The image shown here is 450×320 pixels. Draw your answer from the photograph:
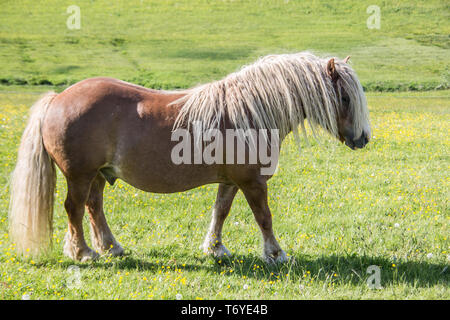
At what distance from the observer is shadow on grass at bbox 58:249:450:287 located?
4105 mm

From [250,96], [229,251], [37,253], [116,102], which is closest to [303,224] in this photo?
[229,251]

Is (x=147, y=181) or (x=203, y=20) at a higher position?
(x=203, y=20)

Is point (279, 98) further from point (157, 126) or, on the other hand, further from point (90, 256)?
point (90, 256)

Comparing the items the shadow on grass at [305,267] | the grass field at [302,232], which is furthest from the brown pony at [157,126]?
the grass field at [302,232]

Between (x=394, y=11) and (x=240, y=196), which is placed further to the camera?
(x=394, y=11)

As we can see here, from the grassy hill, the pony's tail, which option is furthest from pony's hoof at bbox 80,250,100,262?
the grassy hill

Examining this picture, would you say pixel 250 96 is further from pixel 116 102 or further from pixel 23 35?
pixel 23 35

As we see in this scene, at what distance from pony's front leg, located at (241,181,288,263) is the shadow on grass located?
0.35 feet

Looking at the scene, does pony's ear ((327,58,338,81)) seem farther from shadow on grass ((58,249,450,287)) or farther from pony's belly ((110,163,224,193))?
shadow on grass ((58,249,450,287))

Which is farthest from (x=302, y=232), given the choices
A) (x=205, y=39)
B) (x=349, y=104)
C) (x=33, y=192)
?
(x=205, y=39)

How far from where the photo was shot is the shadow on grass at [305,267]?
4105 millimetres

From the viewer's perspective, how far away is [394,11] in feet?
188

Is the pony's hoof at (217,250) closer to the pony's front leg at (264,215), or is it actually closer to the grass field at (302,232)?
the grass field at (302,232)

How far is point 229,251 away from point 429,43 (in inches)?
1926
